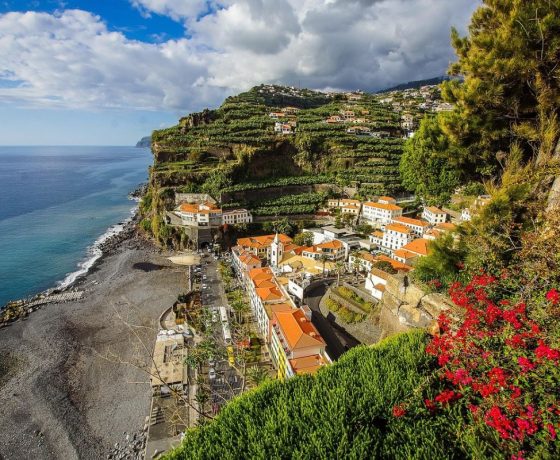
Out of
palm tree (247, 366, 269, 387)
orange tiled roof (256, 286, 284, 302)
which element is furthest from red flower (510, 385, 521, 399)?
orange tiled roof (256, 286, 284, 302)

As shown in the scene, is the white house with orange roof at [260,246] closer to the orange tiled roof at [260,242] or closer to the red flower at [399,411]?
the orange tiled roof at [260,242]

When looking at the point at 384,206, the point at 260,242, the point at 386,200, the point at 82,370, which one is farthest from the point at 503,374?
the point at 386,200

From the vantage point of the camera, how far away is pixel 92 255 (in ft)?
129

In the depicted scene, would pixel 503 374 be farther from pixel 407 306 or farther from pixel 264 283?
pixel 264 283

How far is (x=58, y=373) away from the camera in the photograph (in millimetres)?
Result: 19531

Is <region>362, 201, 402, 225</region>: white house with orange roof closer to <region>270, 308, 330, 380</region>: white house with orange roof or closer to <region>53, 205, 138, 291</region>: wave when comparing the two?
<region>270, 308, 330, 380</region>: white house with orange roof

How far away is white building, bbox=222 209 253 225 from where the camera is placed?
40.3m

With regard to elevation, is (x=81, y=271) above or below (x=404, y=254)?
below

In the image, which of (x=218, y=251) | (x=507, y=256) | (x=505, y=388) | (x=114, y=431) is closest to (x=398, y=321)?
(x=507, y=256)

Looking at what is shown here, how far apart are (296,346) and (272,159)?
4135cm

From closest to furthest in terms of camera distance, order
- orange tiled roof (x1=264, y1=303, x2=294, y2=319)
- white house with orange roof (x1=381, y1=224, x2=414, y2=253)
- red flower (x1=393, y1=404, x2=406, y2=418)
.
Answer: red flower (x1=393, y1=404, x2=406, y2=418)
orange tiled roof (x1=264, y1=303, x2=294, y2=319)
white house with orange roof (x1=381, y1=224, x2=414, y2=253)

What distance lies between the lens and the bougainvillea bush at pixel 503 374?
402 centimetres

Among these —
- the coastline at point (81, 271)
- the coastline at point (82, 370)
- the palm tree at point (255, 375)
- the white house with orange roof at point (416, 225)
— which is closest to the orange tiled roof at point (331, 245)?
the white house with orange roof at point (416, 225)

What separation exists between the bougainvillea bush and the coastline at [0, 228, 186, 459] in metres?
10.6
